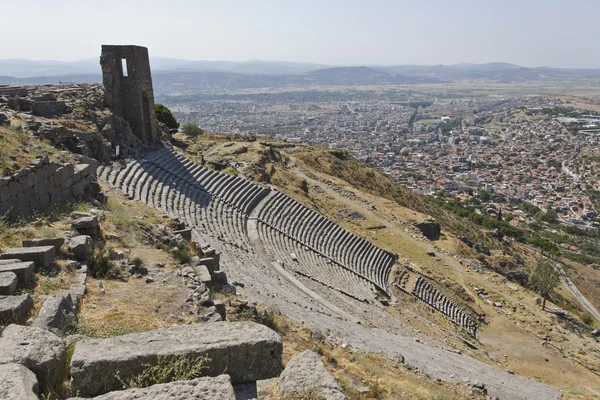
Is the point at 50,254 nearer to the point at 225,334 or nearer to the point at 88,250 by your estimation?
the point at 88,250

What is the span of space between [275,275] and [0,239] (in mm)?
9524

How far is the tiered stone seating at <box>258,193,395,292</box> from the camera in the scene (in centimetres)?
2288

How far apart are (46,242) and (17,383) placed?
4.86m

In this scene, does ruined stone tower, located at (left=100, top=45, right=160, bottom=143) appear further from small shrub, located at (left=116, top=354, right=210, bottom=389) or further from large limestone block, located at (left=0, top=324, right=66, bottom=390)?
small shrub, located at (left=116, top=354, right=210, bottom=389)

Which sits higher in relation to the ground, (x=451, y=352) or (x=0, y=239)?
(x=0, y=239)

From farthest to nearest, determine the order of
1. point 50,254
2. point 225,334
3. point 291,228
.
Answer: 1. point 291,228
2. point 50,254
3. point 225,334

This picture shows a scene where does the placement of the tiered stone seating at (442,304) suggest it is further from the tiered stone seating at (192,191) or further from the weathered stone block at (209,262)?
the weathered stone block at (209,262)

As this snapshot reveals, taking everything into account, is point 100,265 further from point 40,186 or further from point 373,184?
point 373,184

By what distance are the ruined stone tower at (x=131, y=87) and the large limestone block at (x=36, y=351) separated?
858 inches

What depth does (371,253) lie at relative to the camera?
997 inches

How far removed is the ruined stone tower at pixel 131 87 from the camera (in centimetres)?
2419

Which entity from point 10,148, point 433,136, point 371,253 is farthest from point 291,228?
point 433,136

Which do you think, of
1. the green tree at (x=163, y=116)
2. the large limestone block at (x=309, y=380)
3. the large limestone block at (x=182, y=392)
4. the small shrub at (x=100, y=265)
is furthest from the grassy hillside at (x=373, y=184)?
the large limestone block at (x=182, y=392)

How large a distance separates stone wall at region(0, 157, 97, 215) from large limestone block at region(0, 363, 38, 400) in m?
6.15
